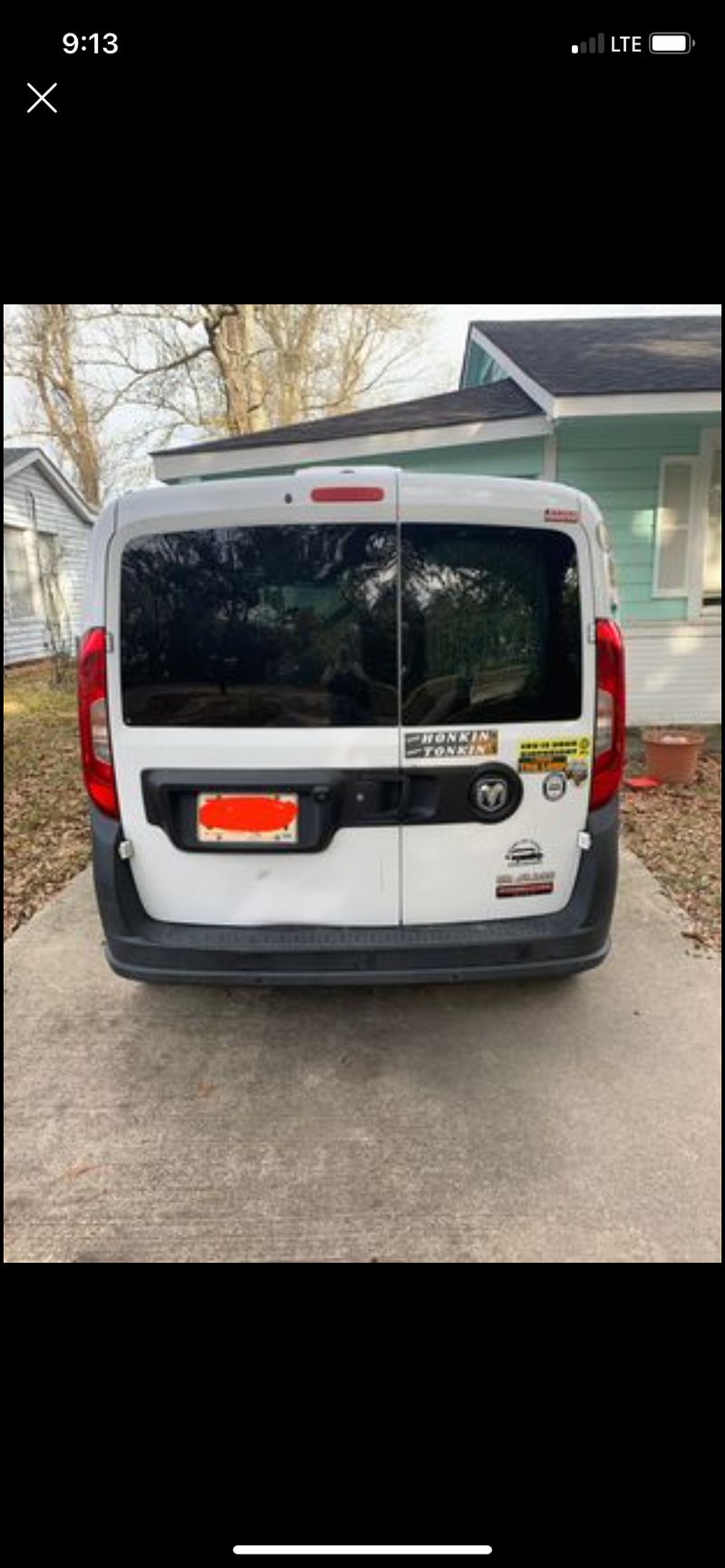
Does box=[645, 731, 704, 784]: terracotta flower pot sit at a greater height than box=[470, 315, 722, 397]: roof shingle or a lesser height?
lesser

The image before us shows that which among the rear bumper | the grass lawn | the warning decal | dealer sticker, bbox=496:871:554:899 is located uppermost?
the warning decal

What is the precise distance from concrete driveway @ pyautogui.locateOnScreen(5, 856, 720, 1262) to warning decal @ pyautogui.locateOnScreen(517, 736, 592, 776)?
1.12m

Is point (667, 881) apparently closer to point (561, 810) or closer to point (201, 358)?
point (561, 810)

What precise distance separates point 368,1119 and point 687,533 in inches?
289

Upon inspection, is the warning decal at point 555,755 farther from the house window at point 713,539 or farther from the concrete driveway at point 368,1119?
the house window at point 713,539

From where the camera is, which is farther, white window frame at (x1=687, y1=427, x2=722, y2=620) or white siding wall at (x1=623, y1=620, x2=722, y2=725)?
white siding wall at (x1=623, y1=620, x2=722, y2=725)

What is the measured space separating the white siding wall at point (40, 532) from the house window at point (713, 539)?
419 inches

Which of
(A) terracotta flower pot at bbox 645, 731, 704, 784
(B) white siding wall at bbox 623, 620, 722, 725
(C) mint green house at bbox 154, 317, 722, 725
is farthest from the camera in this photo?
(B) white siding wall at bbox 623, 620, 722, 725

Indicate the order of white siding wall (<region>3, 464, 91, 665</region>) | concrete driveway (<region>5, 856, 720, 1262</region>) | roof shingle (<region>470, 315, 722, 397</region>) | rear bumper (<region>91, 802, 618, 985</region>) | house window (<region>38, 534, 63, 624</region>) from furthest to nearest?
house window (<region>38, 534, 63, 624</region>)
white siding wall (<region>3, 464, 91, 665</region>)
roof shingle (<region>470, 315, 722, 397</region>)
rear bumper (<region>91, 802, 618, 985</region>)
concrete driveway (<region>5, 856, 720, 1262</region>)

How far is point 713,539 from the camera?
800 cm

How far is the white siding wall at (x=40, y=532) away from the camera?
50.7 ft

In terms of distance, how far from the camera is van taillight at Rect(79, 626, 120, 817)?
2463 millimetres
